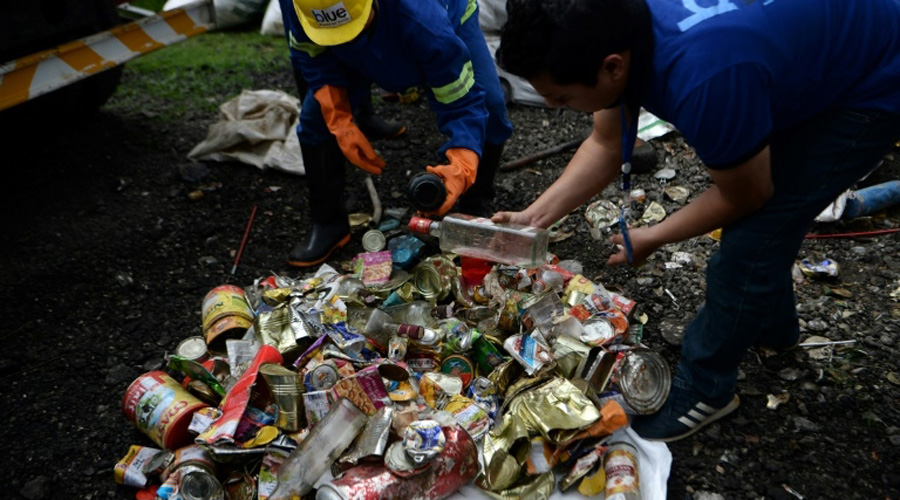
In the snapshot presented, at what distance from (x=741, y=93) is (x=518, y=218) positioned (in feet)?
3.51

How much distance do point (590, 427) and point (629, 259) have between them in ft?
1.85

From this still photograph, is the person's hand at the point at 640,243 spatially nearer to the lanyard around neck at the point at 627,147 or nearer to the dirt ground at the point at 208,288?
the lanyard around neck at the point at 627,147

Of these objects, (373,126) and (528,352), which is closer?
(528,352)

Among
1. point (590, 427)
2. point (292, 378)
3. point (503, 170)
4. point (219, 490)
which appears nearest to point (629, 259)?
point (590, 427)

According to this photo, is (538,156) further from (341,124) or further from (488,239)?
(341,124)

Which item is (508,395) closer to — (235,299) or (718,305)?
(718,305)

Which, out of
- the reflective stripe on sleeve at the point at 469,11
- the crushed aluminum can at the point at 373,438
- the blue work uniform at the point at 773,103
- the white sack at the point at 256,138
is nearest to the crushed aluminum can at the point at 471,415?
the crushed aluminum can at the point at 373,438

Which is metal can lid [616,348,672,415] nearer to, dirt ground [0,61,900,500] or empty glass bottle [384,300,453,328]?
dirt ground [0,61,900,500]

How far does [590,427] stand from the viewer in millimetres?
2098

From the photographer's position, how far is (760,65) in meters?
1.44

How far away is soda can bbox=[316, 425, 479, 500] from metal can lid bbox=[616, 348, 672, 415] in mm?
612

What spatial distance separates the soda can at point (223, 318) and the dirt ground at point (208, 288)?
272 millimetres

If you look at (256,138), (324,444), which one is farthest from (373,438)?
(256,138)

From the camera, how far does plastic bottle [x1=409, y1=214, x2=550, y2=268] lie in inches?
105
